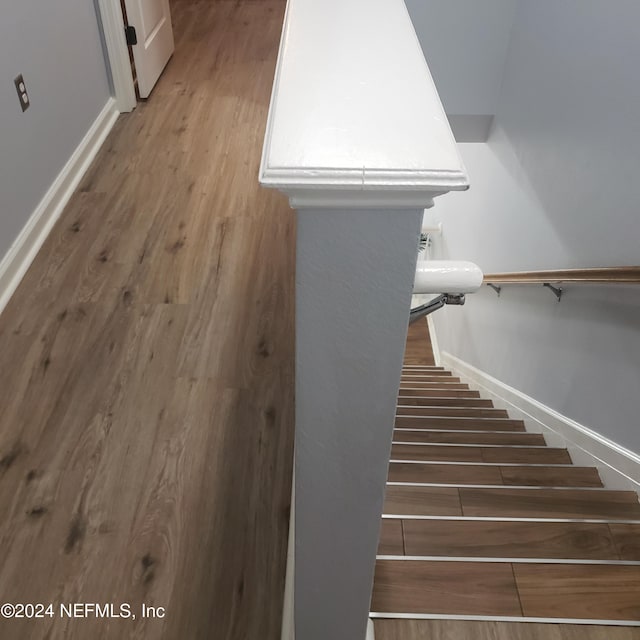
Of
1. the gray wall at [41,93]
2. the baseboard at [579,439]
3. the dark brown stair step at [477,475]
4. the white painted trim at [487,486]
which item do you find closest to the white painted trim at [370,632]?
the white painted trim at [487,486]

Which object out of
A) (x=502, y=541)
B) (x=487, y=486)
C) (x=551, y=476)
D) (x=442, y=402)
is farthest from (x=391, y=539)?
(x=442, y=402)

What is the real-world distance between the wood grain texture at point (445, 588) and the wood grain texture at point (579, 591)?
0.04 metres

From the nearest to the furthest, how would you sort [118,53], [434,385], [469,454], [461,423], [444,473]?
[444,473]
[469,454]
[461,423]
[118,53]
[434,385]

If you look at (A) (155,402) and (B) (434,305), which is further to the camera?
(A) (155,402)

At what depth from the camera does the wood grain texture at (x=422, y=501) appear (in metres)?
1.71

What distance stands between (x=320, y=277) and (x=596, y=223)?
1.74 m

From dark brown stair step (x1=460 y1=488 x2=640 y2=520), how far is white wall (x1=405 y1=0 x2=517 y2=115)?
2.17 metres

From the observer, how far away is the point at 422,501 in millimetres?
1739

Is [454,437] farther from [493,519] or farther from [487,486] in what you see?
[493,519]

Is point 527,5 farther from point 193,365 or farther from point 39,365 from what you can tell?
point 39,365

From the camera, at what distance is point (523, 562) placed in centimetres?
152

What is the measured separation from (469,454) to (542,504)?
1.21ft

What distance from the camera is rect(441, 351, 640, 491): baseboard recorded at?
77.4 inches

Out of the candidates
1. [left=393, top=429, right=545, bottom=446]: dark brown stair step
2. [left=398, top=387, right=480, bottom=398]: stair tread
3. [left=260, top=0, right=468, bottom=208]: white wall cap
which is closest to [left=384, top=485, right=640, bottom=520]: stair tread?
[left=393, top=429, right=545, bottom=446]: dark brown stair step
